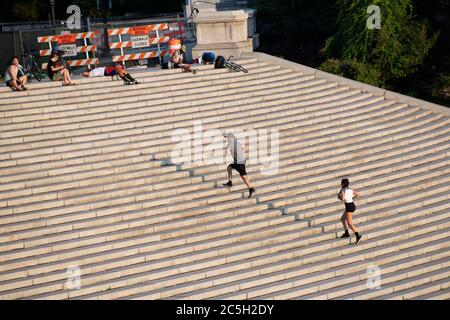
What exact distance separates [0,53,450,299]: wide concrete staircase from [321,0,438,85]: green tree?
11.9 ft

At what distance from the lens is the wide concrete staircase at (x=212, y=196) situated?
1764 cm

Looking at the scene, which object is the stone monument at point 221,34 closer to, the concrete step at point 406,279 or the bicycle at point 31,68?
the bicycle at point 31,68

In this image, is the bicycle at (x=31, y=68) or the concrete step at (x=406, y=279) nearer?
the concrete step at (x=406, y=279)

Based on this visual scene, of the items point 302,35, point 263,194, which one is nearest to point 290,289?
point 263,194

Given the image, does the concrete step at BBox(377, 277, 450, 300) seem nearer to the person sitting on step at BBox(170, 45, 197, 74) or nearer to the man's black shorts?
the man's black shorts

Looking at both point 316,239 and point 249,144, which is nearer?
point 316,239

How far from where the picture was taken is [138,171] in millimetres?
20875

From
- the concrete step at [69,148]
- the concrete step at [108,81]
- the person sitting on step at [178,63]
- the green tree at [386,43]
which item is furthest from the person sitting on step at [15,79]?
the green tree at [386,43]

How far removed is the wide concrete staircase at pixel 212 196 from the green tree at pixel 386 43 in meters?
3.63

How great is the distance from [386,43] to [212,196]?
1176 cm

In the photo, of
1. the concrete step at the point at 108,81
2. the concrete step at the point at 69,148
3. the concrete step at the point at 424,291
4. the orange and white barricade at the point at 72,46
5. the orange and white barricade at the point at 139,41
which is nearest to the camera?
the concrete step at the point at 424,291

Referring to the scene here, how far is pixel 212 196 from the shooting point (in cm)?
2028
